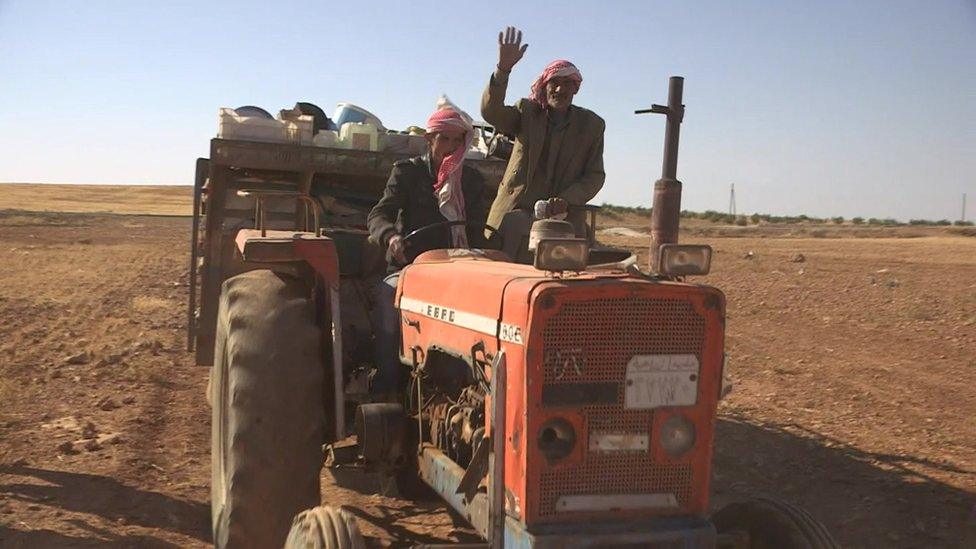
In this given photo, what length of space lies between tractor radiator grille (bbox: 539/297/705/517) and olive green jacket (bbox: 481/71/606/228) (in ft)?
6.82

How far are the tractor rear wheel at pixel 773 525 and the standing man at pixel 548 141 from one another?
74.6 inches

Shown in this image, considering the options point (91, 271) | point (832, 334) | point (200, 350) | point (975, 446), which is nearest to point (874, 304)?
point (832, 334)

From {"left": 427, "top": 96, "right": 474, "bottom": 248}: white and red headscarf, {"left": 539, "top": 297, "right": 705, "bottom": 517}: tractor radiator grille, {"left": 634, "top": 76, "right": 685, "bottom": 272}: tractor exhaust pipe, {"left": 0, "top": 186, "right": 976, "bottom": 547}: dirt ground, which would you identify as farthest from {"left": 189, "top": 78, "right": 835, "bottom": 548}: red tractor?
{"left": 634, "top": 76, "right": 685, "bottom": 272}: tractor exhaust pipe

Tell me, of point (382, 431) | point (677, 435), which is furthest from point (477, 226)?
point (677, 435)

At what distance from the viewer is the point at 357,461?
4426mm

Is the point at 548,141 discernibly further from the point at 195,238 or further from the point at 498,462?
the point at 195,238

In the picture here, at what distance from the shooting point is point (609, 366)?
3.22 m

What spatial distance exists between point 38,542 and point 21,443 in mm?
1780

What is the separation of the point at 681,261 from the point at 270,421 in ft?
5.52

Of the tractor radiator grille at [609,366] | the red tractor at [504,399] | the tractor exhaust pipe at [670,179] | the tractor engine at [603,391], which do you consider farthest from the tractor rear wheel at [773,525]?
the tractor exhaust pipe at [670,179]

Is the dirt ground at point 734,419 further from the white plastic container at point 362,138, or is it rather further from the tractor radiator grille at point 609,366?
the white plastic container at point 362,138

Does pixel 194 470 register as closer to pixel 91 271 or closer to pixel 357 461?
pixel 357 461

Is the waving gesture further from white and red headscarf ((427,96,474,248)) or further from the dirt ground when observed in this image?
the dirt ground

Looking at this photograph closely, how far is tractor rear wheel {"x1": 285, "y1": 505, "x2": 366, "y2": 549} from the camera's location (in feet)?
10.5
